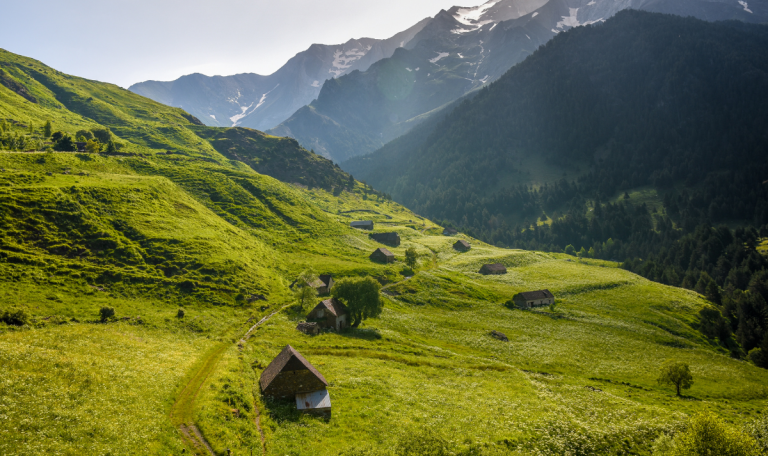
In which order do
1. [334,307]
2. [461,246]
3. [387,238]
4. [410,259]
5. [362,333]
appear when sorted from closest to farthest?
[362,333] → [334,307] → [410,259] → [387,238] → [461,246]

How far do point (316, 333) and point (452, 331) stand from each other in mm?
28408

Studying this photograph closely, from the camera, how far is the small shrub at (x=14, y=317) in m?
36.6

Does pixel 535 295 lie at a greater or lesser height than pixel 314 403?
lesser

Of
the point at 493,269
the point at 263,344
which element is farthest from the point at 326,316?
the point at 493,269

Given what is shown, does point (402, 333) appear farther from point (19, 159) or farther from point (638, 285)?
point (19, 159)

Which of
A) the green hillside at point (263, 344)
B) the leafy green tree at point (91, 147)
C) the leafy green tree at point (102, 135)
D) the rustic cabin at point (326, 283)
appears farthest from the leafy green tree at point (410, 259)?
the leafy green tree at point (102, 135)

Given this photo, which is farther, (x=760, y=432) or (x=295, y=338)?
(x=295, y=338)

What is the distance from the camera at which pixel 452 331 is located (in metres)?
70.9

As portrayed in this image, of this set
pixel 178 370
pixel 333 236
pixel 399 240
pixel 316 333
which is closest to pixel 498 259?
pixel 399 240

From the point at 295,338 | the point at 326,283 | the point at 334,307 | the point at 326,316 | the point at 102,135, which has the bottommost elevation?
the point at 326,283

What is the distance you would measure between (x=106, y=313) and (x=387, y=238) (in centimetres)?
10799

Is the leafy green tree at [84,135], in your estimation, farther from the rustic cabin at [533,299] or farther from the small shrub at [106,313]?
the rustic cabin at [533,299]

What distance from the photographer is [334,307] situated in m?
63.2

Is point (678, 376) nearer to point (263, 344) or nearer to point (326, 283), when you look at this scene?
point (263, 344)
